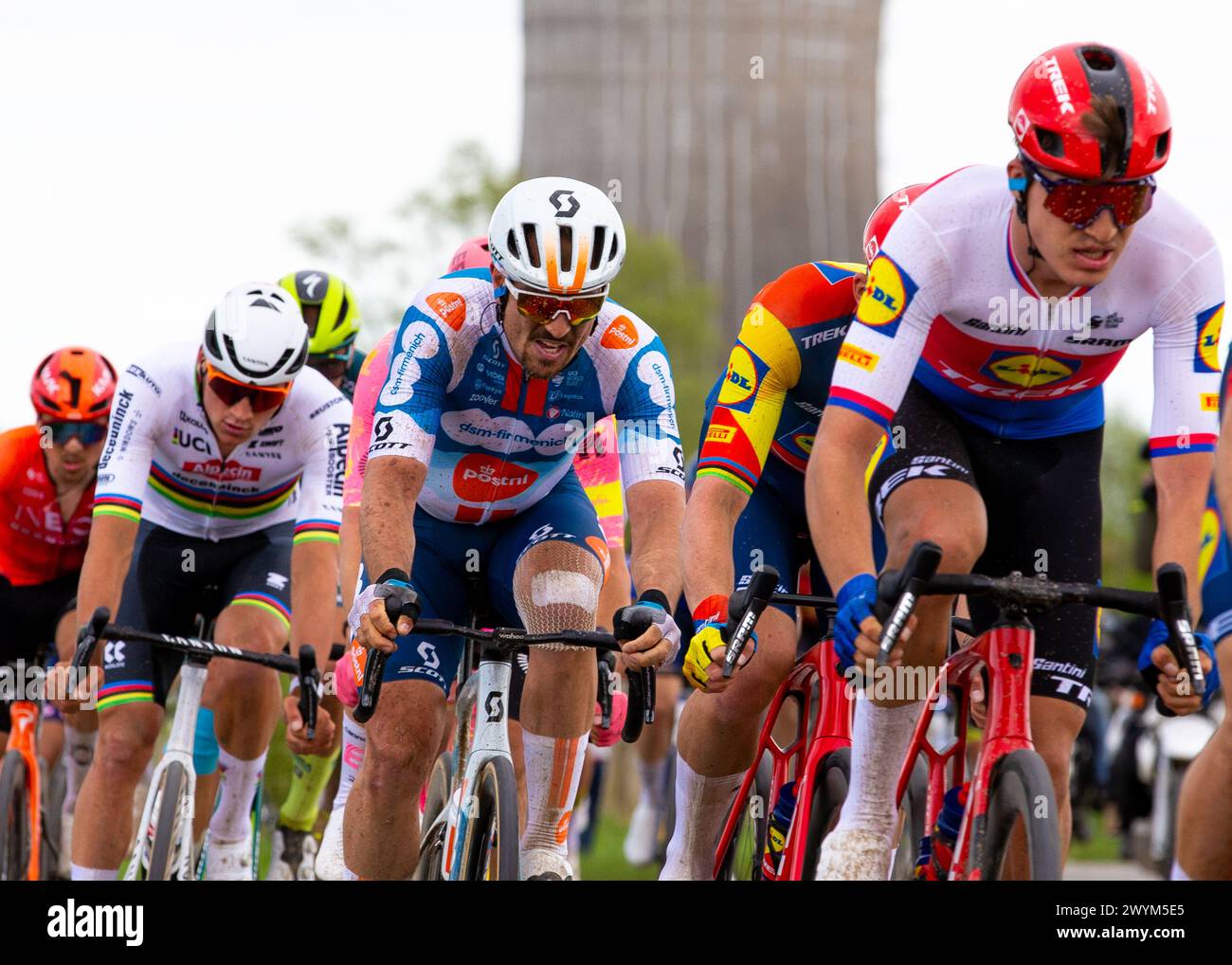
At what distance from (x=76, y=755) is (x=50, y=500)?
1.64 meters

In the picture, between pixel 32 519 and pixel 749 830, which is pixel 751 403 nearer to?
pixel 749 830

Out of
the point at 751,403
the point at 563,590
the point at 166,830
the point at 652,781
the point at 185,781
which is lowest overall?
the point at 652,781

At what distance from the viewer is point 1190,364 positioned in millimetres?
4484


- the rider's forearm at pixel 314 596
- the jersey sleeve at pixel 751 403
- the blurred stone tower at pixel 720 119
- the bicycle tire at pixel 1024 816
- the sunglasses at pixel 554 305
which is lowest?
the bicycle tire at pixel 1024 816

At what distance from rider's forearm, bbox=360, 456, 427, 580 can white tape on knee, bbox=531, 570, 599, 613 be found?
48 cm

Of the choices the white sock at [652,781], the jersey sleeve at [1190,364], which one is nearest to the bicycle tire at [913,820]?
the jersey sleeve at [1190,364]

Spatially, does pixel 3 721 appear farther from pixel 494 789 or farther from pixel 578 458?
pixel 494 789

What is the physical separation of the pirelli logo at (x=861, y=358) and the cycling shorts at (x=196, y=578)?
3826mm

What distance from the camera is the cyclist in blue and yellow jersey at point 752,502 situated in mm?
5332

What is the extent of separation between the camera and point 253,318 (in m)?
6.90

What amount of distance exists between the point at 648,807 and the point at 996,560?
8.50 meters

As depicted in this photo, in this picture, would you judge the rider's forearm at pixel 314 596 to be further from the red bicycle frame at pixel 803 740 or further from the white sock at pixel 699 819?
the red bicycle frame at pixel 803 740
